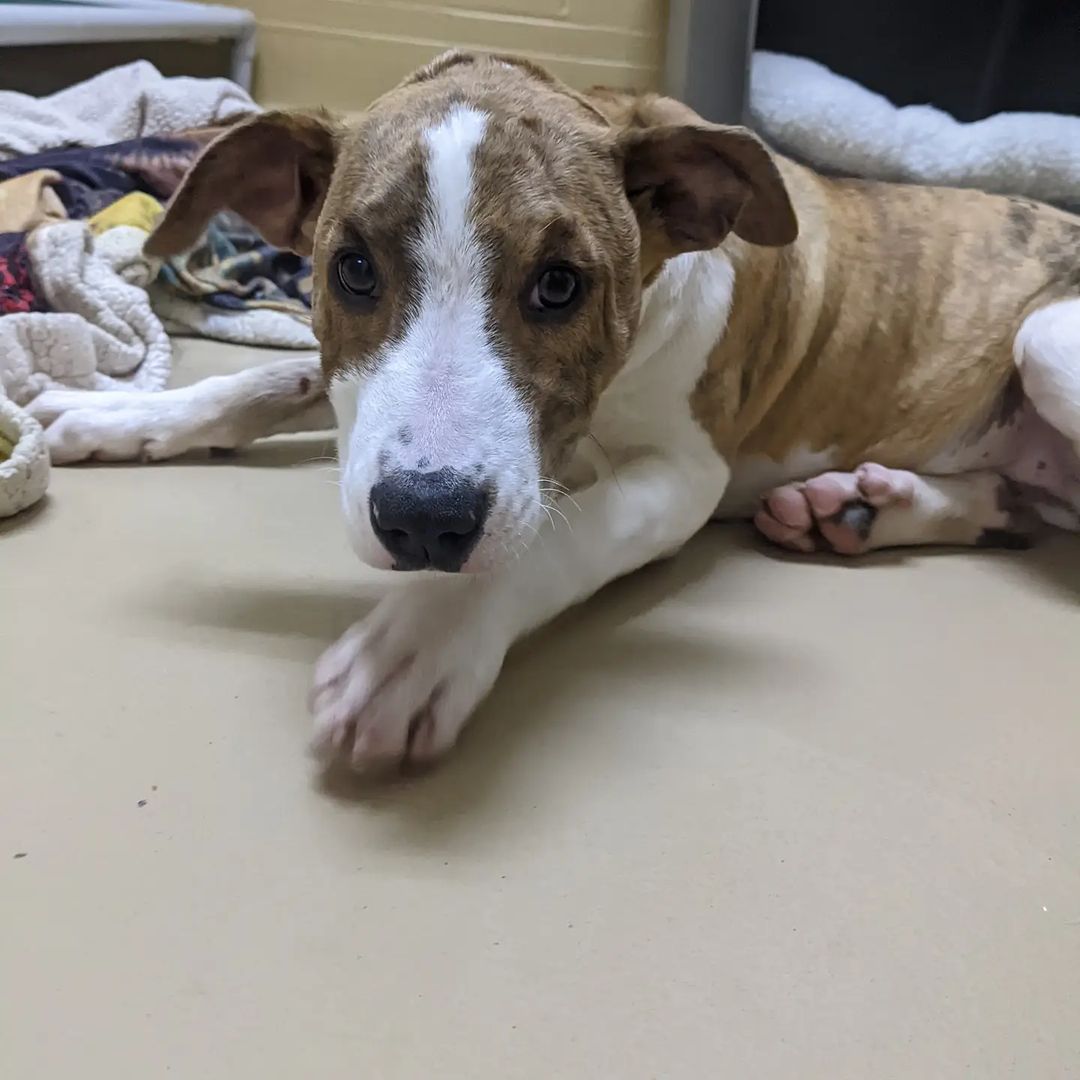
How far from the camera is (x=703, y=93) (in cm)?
336

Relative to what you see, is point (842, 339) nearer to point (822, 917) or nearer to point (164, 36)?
point (822, 917)

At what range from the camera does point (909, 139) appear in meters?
3.02

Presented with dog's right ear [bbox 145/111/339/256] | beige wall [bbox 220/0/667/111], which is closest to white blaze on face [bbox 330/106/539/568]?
dog's right ear [bbox 145/111/339/256]

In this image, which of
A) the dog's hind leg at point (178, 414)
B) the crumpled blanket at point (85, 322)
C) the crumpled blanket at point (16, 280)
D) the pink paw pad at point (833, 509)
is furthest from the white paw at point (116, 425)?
the pink paw pad at point (833, 509)

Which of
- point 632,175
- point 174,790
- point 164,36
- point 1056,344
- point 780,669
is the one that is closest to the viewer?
point 174,790

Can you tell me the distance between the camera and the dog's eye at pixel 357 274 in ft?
3.99

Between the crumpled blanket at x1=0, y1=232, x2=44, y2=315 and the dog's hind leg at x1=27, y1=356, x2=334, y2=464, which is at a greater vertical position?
the crumpled blanket at x1=0, y1=232, x2=44, y2=315

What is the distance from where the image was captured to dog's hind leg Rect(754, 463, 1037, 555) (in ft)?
6.05

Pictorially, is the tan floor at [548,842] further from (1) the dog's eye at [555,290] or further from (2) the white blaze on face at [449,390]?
(1) the dog's eye at [555,290]

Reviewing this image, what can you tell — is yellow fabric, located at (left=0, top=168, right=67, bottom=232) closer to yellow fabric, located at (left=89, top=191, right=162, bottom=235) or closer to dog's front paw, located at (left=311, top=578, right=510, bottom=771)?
yellow fabric, located at (left=89, top=191, right=162, bottom=235)

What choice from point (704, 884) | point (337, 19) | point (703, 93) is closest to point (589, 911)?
point (704, 884)

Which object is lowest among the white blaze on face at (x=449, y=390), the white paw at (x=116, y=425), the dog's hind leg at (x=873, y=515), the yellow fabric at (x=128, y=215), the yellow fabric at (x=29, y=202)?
the dog's hind leg at (x=873, y=515)

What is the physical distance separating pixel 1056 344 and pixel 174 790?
156 centimetres

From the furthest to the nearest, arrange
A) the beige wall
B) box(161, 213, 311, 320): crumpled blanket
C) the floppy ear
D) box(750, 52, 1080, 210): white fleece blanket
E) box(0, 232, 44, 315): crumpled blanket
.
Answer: the beige wall, box(750, 52, 1080, 210): white fleece blanket, box(161, 213, 311, 320): crumpled blanket, box(0, 232, 44, 315): crumpled blanket, the floppy ear
